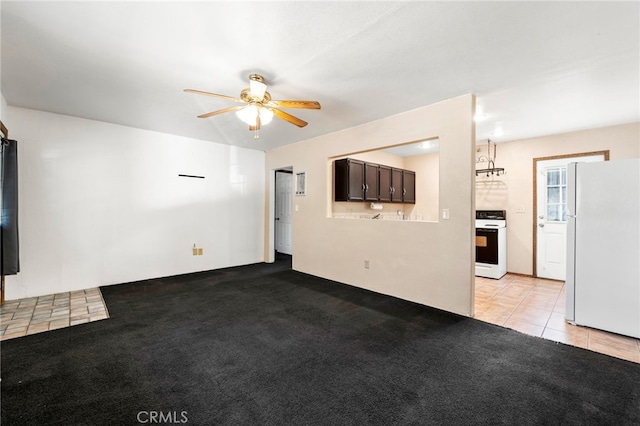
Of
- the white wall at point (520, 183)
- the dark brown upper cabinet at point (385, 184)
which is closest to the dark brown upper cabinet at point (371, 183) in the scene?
the dark brown upper cabinet at point (385, 184)

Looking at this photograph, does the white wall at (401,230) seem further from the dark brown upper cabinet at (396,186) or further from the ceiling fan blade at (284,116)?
the dark brown upper cabinet at (396,186)

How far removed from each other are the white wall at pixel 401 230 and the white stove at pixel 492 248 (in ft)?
7.05

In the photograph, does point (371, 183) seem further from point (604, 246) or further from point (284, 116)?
point (604, 246)

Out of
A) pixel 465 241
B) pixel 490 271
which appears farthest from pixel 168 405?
pixel 490 271

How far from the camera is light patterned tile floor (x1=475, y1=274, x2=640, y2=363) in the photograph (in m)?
2.52

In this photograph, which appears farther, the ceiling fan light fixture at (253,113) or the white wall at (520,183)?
the white wall at (520,183)

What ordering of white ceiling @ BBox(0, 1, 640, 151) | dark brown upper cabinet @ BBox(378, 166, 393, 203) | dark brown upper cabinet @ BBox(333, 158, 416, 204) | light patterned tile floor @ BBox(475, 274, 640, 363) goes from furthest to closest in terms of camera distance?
→ dark brown upper cabinet @ BBox(378, 166, 393, 203)
dark brown upper cabinet @ BBox(333, 158, 416, 204)
light patterned tile floor @ BBox(475, 274, 640, 363)
white ceiling @ BBox(0, 1, 640, 151)

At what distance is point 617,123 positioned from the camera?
4.09 m

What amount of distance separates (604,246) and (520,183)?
2.57 m

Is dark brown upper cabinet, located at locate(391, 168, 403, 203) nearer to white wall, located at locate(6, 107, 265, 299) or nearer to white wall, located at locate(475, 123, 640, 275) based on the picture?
white wall, located at locate(475, 123, 640, 275)

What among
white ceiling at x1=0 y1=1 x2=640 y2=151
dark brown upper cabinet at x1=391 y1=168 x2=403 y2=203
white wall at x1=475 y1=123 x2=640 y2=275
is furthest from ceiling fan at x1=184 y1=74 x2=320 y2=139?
white wall at x1=475 y1=123 x2=640 y2=275

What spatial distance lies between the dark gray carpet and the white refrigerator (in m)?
0.71

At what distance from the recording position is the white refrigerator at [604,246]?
105 inches

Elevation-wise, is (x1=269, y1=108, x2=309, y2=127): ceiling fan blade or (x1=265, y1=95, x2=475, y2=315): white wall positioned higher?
(x1=269, y1=108, x2=309, y2=127): ceiling fan blade
